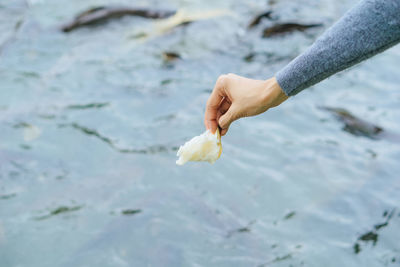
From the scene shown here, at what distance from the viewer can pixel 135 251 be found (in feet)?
10.4

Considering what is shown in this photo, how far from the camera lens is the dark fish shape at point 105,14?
644 centimetres

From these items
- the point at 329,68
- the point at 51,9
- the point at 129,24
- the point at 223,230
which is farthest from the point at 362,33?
the point at 51,9

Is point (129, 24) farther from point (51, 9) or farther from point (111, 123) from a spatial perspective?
point (111, 123)

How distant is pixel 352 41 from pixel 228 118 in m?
0.73

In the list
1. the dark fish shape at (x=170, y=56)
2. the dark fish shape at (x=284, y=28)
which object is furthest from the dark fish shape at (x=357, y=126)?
the dark fish shape at (x=170, y=56)

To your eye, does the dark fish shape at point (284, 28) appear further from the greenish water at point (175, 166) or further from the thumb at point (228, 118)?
the thumb at point (228, 118)

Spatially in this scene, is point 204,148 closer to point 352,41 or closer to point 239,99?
point 239,99

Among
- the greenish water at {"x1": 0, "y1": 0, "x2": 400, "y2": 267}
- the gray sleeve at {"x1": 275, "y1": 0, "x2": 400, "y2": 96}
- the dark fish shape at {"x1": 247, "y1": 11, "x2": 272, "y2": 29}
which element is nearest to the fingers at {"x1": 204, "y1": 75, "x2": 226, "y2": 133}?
the gray sleeve at {"x1": 275, "y1": 0, "x2": 400, "y2": 96}

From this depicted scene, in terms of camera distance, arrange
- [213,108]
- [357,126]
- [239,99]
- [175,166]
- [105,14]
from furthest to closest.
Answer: [105,14] → [357,126] → [175,166] → [213,108] → [239,99]

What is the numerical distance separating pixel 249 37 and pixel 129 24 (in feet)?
5.78

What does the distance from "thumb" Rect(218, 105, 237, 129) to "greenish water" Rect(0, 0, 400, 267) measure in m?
1.22

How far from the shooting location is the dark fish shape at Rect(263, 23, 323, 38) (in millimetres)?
6105

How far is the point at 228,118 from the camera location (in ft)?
7.19

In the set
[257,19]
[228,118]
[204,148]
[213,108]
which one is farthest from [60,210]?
[257,19]
